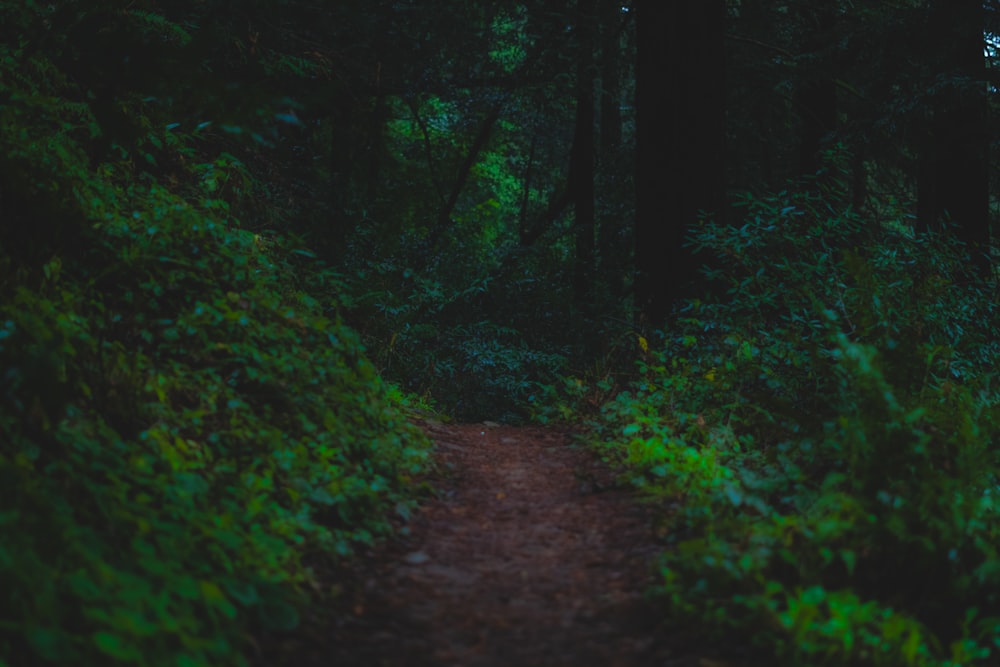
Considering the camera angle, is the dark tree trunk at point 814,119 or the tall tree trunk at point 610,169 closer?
the tall tree trunk at point 610,169

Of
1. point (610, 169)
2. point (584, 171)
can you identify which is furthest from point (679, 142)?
point (610, 169)

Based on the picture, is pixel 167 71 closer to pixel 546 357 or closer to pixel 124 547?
pixel 124 547

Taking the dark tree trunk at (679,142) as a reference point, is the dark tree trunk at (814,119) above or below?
above

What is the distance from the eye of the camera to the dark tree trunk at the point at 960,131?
936cm

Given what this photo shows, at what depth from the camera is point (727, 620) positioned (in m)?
3.76

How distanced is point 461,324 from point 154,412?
7.08 m

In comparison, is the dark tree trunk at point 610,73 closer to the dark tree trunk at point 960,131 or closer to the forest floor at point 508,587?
the dark tree trunk at point 960,131

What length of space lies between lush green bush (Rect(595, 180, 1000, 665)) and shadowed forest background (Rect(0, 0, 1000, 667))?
0.10 ft

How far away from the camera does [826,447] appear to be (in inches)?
223

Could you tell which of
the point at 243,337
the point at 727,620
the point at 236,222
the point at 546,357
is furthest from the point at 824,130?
the point at 727,620

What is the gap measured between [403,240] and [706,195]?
5496 mm

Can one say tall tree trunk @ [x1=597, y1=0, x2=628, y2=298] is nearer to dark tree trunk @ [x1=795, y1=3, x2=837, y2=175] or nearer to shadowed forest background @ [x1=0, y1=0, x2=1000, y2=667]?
shadowed forest background @ [x1=0, y1=0, x2=1000, y2=667]

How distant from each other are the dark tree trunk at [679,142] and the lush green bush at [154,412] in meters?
3.51

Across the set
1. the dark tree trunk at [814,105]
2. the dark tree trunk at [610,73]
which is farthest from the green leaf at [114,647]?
the dark tree trunk at [814,105]
